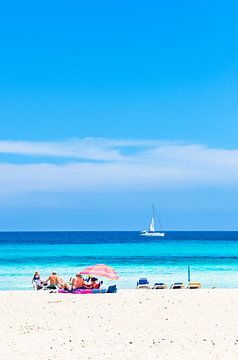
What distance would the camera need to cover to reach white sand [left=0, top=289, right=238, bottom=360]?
13680mm

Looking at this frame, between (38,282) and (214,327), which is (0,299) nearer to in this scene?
(38,282)

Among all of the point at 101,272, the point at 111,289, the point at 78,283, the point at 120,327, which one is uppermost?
the point at 101,272

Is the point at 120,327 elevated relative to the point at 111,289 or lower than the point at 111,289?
lower

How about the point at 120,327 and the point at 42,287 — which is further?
the point at 42,287

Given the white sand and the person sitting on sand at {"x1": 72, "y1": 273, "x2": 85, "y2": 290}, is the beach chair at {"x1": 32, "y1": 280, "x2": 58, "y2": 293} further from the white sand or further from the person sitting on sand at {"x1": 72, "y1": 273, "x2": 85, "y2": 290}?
the white sand

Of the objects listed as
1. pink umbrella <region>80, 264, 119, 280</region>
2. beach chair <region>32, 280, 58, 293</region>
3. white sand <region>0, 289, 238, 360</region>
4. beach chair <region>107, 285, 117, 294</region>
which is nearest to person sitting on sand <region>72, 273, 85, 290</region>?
beach chair <region>32, 280, 58, 293</region>

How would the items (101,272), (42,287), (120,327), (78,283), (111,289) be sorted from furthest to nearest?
(42,287)
(101,272)
(78,283)
(111,289)
(120,327)

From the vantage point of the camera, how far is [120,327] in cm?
1667

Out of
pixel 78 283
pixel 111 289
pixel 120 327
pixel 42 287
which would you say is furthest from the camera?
pixel 42 287

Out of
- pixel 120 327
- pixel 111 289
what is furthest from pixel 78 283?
pixel 120 327

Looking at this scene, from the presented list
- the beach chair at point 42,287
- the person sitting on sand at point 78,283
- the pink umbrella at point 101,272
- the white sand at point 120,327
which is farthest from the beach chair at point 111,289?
the beach chair at point 42,287

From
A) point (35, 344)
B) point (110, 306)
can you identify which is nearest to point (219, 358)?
point (35, 344)

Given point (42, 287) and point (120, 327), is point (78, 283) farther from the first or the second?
point (120, 327)

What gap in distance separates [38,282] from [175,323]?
44.1 feet
